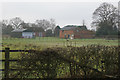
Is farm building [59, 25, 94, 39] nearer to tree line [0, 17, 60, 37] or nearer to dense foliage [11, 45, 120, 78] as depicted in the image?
tree line [0, 17, 60, 37]

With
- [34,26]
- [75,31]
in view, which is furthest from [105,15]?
[34,26]

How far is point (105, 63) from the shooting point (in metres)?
4.79

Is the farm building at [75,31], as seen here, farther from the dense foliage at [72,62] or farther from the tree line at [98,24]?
the dense foliage at [72,62]

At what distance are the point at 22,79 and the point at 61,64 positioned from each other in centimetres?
138

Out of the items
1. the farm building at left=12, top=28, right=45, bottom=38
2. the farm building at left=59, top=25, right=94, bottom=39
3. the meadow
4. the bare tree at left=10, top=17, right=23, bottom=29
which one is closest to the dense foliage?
the meadow

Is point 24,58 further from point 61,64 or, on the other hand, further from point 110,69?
point 110,69

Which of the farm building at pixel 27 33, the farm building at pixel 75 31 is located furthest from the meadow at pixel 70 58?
the farm building at pixel 75 31

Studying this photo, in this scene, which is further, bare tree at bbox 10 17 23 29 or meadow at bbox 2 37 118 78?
bare tree at bbox 10 17 23 29

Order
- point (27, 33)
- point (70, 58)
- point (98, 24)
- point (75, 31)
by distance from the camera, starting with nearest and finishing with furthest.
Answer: point (70, 58) → point (27, 33) → point (75, 31) → point (98, 24)

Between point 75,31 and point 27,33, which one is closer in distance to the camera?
point 27,33

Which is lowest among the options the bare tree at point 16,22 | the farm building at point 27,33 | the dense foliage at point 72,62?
the dense foliage at point 72,62

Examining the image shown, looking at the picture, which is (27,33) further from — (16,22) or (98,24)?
(98,24)

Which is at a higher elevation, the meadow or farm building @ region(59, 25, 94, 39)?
farm building @ region(59, 25, 94, 39)

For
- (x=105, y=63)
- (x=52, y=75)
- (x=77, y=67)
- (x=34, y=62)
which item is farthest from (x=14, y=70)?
(x=105, y=63)
